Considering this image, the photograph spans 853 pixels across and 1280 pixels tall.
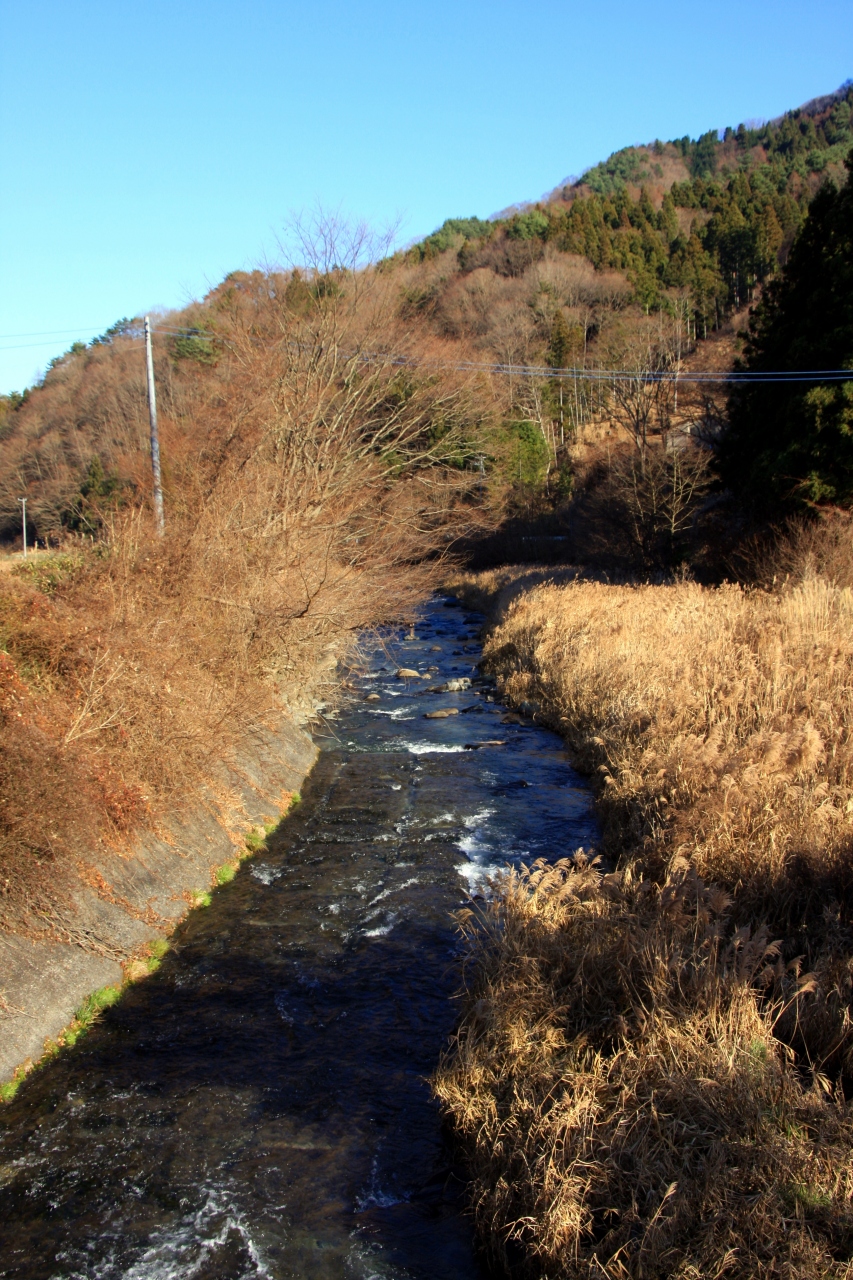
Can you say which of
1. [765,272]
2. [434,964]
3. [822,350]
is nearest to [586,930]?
[434,964]

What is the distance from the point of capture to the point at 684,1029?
5551 millimetres

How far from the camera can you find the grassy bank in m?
4.38

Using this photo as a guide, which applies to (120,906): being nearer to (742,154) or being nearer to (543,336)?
(543,336)

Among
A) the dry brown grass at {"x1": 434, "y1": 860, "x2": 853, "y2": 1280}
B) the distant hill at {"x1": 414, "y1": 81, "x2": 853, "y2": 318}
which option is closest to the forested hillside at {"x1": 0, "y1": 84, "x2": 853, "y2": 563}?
the distant hill at {"x1": 414, "y1": 81, "x2": 853, "y2": 318}

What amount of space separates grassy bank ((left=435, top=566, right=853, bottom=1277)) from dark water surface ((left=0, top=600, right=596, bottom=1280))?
516 millimetres

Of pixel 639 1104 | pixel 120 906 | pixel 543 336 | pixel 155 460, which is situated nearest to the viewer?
pixel 639 1104

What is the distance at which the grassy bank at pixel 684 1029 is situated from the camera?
4375mm

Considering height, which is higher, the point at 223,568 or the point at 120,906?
the point at 223,568

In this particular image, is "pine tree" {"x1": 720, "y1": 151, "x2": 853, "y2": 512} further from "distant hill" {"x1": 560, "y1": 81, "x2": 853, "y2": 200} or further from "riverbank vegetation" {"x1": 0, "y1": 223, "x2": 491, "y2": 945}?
"distant hill" {"x1": 560, "y1": 81, "x2": 853, "y2": 200}

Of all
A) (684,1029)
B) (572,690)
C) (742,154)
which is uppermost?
(742,154)

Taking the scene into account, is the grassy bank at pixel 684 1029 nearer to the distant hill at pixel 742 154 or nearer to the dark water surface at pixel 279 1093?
the dark water surface at pixel 279 1093

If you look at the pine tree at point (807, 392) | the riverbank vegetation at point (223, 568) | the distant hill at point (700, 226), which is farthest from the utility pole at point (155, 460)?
the distant hill at point (700, 226)

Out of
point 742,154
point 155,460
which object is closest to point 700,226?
point 742,154

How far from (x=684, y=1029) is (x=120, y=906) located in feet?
18.4
